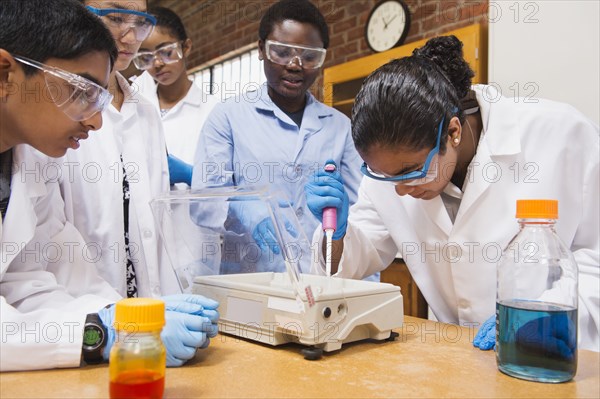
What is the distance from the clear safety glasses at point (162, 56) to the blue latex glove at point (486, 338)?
84.1 inches

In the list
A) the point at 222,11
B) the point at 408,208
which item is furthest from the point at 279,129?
the point at 222,11

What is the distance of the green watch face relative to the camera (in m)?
1.00

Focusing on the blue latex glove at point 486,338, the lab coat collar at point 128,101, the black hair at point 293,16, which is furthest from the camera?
the black hair at point 293,16

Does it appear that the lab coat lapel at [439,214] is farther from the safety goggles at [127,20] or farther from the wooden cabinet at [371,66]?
the wooden cabinet at [371,66]

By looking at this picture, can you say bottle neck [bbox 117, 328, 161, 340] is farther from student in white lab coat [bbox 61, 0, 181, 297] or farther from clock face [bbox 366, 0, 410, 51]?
clock face [bbox 366, 0, 410, 51]

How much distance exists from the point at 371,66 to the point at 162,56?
1361 mm

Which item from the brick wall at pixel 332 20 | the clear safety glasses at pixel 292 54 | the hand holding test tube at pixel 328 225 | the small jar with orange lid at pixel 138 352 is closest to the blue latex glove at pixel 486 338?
the hand holding test tube at pixel 328 225

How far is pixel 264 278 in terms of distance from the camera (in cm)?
128

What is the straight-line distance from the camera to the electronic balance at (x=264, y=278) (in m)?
1.09

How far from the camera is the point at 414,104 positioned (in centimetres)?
127

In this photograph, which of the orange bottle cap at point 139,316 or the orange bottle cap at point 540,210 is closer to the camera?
the orange bottle cap at point 139,316

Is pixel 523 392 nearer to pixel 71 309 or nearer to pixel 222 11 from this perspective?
pixel 71 309

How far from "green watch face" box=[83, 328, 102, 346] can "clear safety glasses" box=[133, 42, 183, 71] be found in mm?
1960

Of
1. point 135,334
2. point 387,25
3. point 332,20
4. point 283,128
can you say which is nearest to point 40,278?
point 135,334
